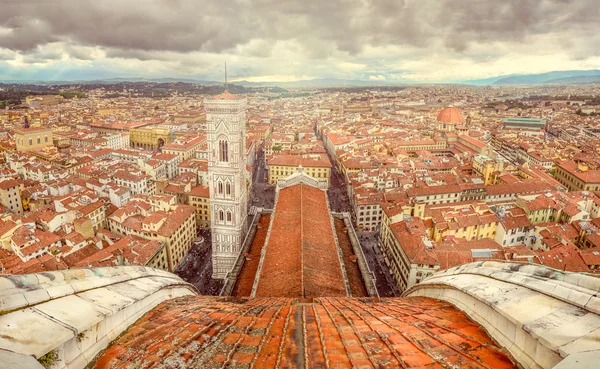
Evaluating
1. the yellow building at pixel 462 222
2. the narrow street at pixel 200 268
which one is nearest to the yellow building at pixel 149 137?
the narrow street at pixel 200 268

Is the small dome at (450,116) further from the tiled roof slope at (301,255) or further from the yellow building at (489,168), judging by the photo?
the tiled roof slope at (301,255)

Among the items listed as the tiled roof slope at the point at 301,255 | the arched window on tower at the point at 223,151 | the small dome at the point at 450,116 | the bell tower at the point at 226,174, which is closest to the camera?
the tiled roof slope at the point at 301,255

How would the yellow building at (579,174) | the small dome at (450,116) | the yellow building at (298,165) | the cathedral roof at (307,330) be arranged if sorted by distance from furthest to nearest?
the small dome at (450,116) → the yellow building at (298,165) → the yellow building at (579,174) → the cathedral roof at (307,330)

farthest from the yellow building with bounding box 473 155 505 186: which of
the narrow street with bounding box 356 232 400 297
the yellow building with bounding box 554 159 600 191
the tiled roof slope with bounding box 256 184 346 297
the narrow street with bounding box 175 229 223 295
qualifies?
the narrow street with bounding box 175 229 223 295

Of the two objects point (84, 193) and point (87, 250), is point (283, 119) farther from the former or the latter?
point (87, 250)

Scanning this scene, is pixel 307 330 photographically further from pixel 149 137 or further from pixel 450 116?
pixel 450 116

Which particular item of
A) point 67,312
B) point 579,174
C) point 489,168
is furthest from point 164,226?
point 579,174

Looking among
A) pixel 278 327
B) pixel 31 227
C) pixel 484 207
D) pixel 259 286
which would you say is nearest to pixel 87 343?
pixel 278 327
